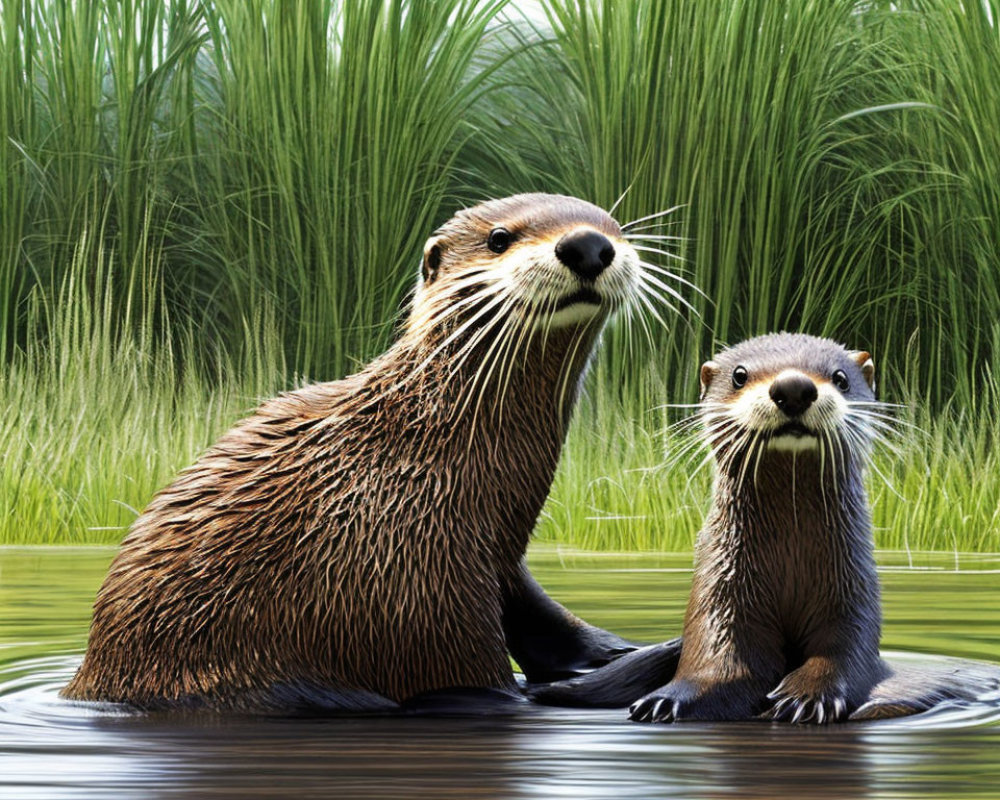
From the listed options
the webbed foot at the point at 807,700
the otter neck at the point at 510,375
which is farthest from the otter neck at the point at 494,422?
the webbed foot at the point at 807,700

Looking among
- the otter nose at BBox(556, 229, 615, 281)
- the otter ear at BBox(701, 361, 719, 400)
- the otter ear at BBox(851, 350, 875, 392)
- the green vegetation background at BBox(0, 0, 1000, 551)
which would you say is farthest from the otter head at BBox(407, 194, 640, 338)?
the green vegetation background at BBox(0, 0, 1000, 551)

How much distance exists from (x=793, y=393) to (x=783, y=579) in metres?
0.53

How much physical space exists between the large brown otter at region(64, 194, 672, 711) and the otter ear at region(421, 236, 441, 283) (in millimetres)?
50

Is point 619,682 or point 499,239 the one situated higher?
point 499,239

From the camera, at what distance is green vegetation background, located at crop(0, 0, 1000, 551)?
964 cm

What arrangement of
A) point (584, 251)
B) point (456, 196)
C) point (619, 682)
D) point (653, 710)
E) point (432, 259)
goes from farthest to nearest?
point (456, 196) < point (432, 259) < point (619, 682) < point (584, 251) < point (653, 710)

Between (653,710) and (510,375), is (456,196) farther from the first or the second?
(653,710)

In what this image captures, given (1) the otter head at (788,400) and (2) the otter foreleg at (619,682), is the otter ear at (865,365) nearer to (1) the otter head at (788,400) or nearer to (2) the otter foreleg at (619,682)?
(1) the otter head at (788,400)

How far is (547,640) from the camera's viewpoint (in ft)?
16.5

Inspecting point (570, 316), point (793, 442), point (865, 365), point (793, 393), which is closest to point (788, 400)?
point (793, 393)

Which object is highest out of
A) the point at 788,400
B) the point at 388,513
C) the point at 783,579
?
the point at 788,400

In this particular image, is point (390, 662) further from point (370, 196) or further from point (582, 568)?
point (370, 196)

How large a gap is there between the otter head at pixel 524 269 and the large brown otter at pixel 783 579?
0.52 metres

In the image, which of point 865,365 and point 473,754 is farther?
point 865,365
